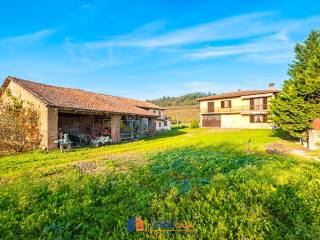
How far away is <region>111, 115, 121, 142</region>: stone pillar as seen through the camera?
65.0 feet

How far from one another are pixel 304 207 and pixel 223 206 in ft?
5.83

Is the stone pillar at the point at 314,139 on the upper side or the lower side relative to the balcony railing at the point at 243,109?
lower

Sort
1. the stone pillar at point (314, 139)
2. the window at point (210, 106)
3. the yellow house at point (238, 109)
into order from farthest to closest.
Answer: the window at point (210, 106)
the yellow house at point (238, 109)
the stone pillar at point (314, 139)

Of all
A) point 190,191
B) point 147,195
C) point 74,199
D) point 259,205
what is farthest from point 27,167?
point 259,205

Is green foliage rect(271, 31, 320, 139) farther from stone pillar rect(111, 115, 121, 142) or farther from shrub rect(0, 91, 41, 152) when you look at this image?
shrub rect(0, 91, 41, 152)

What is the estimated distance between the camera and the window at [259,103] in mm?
34594

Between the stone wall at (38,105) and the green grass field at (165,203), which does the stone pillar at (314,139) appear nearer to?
the green grass field at (165,203)

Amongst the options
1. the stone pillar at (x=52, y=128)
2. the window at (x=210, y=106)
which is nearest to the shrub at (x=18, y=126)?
the stone pillar at (x=52, y=128)

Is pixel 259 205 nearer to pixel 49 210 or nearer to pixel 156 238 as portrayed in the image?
pixel 156 238

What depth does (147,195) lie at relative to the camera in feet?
17.2

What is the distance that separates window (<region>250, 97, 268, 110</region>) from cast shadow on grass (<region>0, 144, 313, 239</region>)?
102 ft

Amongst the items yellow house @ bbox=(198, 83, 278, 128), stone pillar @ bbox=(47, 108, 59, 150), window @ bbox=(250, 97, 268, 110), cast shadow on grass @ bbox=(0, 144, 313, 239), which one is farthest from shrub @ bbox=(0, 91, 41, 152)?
window @ bbox=(250, 97, 268, 110)

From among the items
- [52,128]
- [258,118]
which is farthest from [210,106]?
[52,128]

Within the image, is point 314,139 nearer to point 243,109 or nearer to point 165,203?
point 165,203
